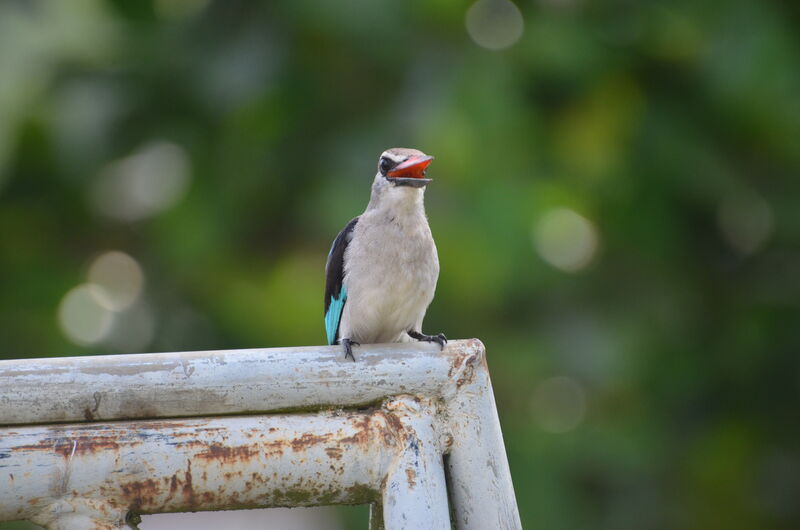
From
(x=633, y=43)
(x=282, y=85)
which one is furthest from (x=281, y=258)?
(x=633, y=43)

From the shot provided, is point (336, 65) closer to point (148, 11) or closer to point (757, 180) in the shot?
point (148, 11)

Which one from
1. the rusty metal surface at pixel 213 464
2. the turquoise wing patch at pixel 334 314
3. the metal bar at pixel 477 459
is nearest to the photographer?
the rusty metal surface at pixel 213 464

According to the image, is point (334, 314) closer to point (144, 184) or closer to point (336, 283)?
point (336, 283)

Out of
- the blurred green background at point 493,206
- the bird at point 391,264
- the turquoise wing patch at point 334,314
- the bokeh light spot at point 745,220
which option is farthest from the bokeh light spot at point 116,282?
the bokeh light spot at point 745,220

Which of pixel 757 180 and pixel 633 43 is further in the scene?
pixel 757 180

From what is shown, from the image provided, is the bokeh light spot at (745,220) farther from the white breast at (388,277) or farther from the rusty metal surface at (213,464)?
the rusty metal surface at (213,464)

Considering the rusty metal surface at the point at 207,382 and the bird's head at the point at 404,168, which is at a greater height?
the bird's head at the point at 404,168

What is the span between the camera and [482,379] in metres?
2.25

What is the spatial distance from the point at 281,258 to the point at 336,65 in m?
1.20

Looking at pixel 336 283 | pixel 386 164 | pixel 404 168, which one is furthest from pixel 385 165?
pixel 336 283

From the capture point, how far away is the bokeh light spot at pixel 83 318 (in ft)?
21.4

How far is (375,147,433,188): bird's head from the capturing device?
3.59m

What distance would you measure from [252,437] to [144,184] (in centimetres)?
508

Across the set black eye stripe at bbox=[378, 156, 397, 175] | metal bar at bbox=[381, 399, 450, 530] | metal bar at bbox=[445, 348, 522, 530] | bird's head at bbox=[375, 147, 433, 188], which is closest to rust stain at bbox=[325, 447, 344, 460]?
metal bar at bbox=[381, 399, 450, 530]
